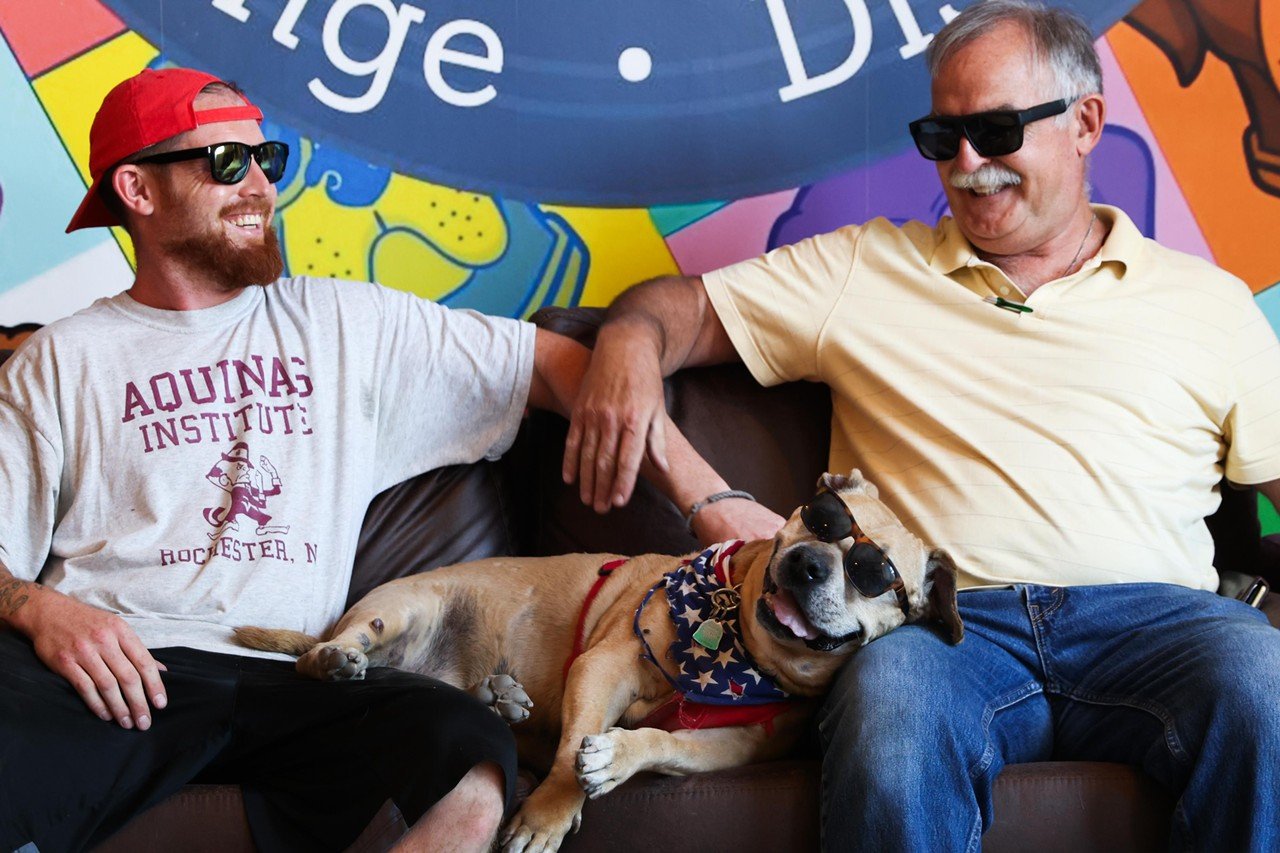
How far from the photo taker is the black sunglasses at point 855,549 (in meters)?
1.96

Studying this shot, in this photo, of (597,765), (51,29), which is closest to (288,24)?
(51,29)

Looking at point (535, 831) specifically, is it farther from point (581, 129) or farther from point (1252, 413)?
point (581, 129)

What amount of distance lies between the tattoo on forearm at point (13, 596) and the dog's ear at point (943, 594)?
58.6 inches

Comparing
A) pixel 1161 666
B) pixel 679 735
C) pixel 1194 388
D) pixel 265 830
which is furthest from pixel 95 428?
pixel 1194 388

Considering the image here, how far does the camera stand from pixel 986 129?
237 cm

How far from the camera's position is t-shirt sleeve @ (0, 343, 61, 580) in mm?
2215

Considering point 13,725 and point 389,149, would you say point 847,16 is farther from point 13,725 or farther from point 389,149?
point 13,725

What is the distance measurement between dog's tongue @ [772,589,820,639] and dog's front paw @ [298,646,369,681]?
26.9 inches

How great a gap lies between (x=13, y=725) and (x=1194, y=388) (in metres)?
2.04

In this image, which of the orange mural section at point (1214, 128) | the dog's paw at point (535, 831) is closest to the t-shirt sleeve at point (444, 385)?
the dog's paw at point (535, 831)

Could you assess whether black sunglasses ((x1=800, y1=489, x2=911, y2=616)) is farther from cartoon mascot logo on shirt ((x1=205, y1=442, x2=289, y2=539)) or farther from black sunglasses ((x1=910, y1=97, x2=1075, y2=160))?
cartoon mascot logo on shirt ((x1=205, y1=442, x2=289, y2=539))

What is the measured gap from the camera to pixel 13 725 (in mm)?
1756

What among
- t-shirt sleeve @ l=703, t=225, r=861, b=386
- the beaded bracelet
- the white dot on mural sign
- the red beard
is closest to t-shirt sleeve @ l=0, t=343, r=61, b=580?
the red beard

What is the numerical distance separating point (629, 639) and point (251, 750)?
0.65m
